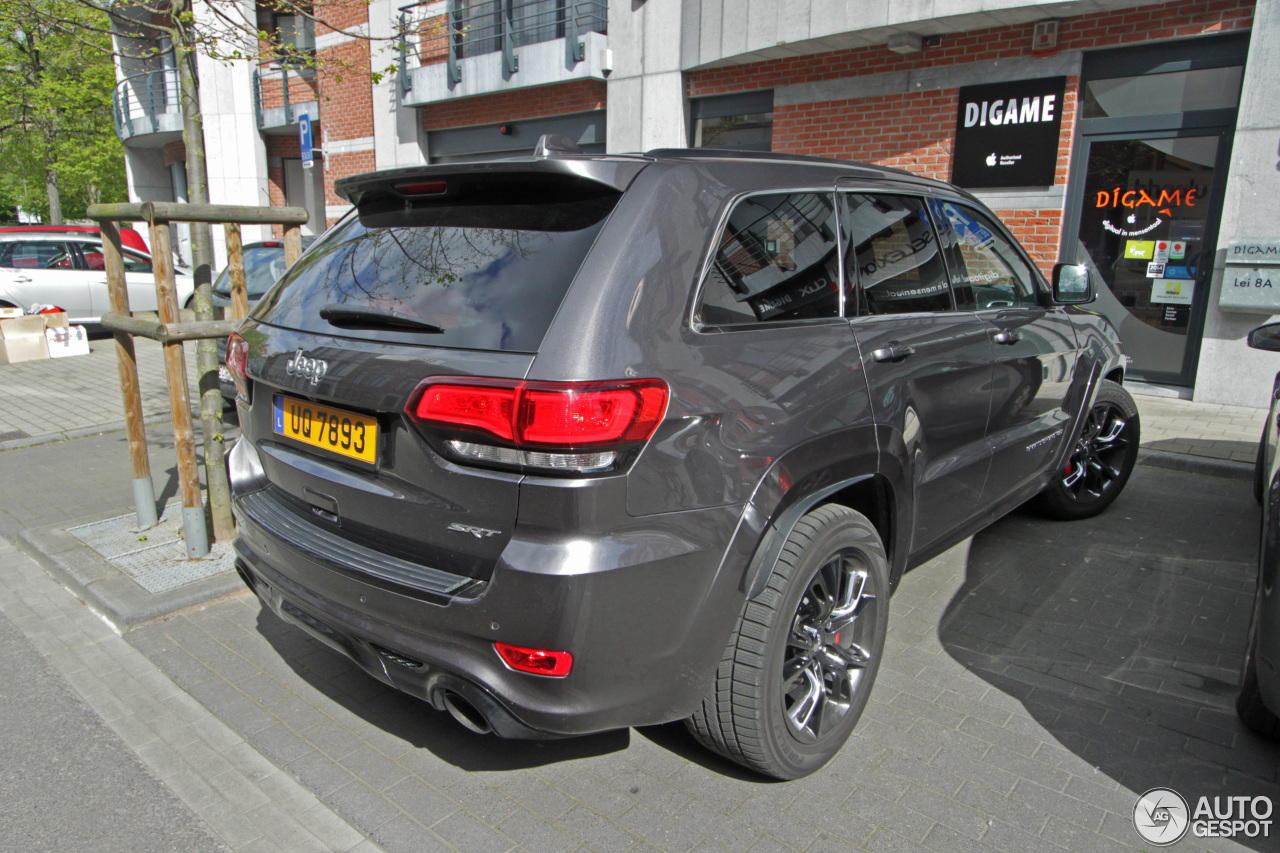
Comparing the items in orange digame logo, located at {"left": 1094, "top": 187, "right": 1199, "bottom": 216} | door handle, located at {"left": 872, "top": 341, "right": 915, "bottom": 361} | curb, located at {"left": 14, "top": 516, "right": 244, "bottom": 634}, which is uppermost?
orange digame logo, located at {"left": 1094, "top": 187, "right": 1199, "bottom": 216}

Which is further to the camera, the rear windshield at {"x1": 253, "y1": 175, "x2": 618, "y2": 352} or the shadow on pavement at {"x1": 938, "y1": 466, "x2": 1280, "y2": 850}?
the shadow on pavement at {"x1": 938, "y1": 466, "x2": 1280, "y2": 850}

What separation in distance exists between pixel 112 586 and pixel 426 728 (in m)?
2.05

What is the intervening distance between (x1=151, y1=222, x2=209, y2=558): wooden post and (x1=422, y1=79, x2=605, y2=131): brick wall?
9580 millimetres

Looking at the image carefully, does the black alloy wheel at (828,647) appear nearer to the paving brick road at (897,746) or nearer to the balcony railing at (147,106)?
the paving brick road at (897,746)

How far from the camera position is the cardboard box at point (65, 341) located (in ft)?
36.8

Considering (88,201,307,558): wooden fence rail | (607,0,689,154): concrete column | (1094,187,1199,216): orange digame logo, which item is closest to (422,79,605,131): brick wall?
(607,0,689,154): concrete column

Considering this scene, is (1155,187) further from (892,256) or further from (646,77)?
(892,256)

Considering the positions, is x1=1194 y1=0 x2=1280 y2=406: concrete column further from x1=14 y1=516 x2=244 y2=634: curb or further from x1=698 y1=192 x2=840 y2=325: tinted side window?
x1=14 y1=516 x2=244 y2=634: curb

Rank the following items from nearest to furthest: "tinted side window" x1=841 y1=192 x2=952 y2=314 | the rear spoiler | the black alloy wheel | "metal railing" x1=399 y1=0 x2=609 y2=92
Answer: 1. the rear spoiler
2. the black alloy wheel
3. "tinted side window" x1=841 y1=192 x2=952 y2=314
4. "metal railing" x1=399 y1=0 x2=609 y2=92

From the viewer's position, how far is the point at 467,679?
2.20 meters

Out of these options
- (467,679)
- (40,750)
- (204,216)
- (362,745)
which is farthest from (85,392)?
(467,679)

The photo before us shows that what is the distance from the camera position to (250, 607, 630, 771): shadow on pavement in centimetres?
284

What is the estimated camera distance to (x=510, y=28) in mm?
13617

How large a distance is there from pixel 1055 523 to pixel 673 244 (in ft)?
12.0
